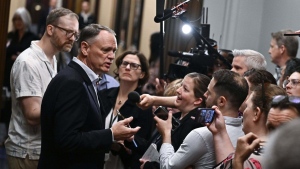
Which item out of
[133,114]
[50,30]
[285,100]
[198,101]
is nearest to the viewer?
[285,100]

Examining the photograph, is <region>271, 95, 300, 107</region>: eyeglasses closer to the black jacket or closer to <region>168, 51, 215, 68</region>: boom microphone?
the black jacket

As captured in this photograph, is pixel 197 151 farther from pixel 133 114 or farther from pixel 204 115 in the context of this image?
pixel 133 114

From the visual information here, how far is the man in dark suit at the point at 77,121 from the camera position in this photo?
3.32 metres

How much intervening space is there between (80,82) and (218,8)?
3029 millimetres

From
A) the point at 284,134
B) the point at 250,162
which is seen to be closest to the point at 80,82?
the point at 250,162

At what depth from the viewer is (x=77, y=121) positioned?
332 centimetres

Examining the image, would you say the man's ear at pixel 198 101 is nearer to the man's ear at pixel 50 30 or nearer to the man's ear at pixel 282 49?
the man's ear at pixel 50 30

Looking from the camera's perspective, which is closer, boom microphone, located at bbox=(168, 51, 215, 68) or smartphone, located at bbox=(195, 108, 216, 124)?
smartphone, located at bbox=(195, 108, 216, 124)

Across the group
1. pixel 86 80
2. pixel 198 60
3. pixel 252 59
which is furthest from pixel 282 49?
pixel 86 80

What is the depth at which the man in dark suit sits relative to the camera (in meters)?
3.32

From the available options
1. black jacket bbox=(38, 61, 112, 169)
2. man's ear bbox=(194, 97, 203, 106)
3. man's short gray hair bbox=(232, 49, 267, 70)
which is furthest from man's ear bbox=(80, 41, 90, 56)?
man's short gray hair bbox=(232, 49, 267, 70)

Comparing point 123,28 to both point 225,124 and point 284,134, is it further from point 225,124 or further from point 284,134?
point 284,134

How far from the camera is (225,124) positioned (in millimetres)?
3244

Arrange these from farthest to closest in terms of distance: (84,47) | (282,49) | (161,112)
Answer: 1. (282,49)
2. (161,112)
3. (84,47)
